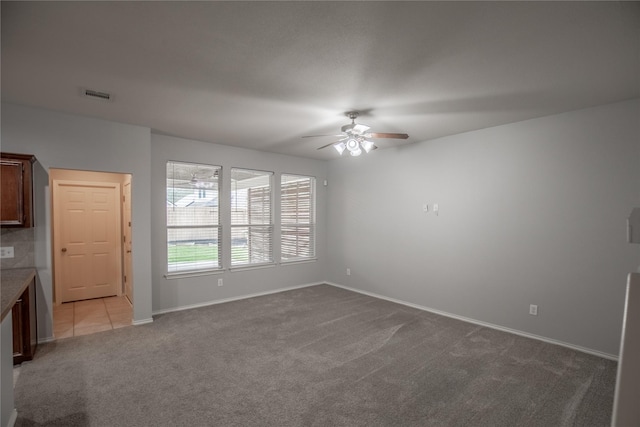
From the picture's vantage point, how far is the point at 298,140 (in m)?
4.78

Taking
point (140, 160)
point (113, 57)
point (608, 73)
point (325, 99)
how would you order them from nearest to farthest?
1. point (113, 57)
2. point (608, 73)
3. point (325, 99)
4. point (140, 160)

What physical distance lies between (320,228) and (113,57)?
4.65 meters

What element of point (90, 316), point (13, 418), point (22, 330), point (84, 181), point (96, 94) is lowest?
point (90, 316)

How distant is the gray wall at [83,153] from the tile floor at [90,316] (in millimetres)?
395

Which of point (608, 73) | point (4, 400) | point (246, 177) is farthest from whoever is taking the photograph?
point (246, 177)

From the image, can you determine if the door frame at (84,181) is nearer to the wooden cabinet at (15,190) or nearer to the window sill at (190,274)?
the window sill at (190,274)

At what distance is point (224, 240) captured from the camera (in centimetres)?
512

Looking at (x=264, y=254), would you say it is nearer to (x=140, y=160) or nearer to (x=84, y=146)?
→ (x=140, y=160)

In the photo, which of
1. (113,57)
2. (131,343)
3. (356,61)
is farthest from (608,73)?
(131,343)

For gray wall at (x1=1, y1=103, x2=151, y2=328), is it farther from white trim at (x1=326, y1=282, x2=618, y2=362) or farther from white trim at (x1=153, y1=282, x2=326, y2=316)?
white trim at (x1=326, y1=282, x2=618, y2=362)

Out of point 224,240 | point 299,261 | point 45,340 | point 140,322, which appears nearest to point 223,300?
point 224,240

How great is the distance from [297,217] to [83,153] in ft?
11.7

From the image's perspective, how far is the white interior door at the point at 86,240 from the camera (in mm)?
5031

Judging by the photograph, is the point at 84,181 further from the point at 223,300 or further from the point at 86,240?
the point at 223,300
